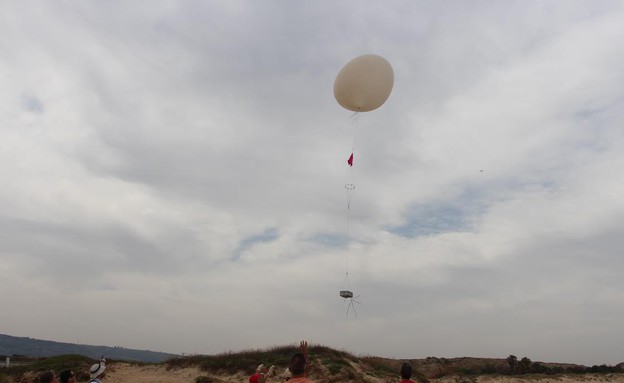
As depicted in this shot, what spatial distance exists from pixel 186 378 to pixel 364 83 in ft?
62.3

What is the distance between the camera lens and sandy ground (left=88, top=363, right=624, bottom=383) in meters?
25.2

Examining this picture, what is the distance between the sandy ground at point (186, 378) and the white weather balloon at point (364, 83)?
1369 centimetres

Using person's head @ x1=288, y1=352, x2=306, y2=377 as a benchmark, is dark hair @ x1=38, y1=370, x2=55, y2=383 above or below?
below

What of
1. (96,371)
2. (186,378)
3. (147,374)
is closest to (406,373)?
(96,371)

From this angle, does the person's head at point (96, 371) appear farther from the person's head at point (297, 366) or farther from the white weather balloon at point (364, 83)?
the white weather balloon at point (364, 83)

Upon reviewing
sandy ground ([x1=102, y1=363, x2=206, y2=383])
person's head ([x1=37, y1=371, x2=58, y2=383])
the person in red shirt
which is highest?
the person in red shirt

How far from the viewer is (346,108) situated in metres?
15.4

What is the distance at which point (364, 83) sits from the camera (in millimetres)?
14164

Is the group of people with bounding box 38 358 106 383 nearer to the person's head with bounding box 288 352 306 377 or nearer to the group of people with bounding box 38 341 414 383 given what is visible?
the group of people with bounding box 38 341 414 383

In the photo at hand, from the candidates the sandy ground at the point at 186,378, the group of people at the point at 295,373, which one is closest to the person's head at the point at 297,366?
the group of people at the point at 295,373

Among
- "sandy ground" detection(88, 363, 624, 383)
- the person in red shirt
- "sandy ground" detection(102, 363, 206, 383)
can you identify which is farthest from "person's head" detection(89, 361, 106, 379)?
"sandy ground" detection(102, 363, 206, 383)

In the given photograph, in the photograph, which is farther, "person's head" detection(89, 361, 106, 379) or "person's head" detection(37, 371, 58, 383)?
"person's head" detection(89, 361, 106, 379)

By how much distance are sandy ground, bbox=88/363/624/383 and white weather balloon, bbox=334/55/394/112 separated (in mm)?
13694

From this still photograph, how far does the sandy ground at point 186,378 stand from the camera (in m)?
25.2
